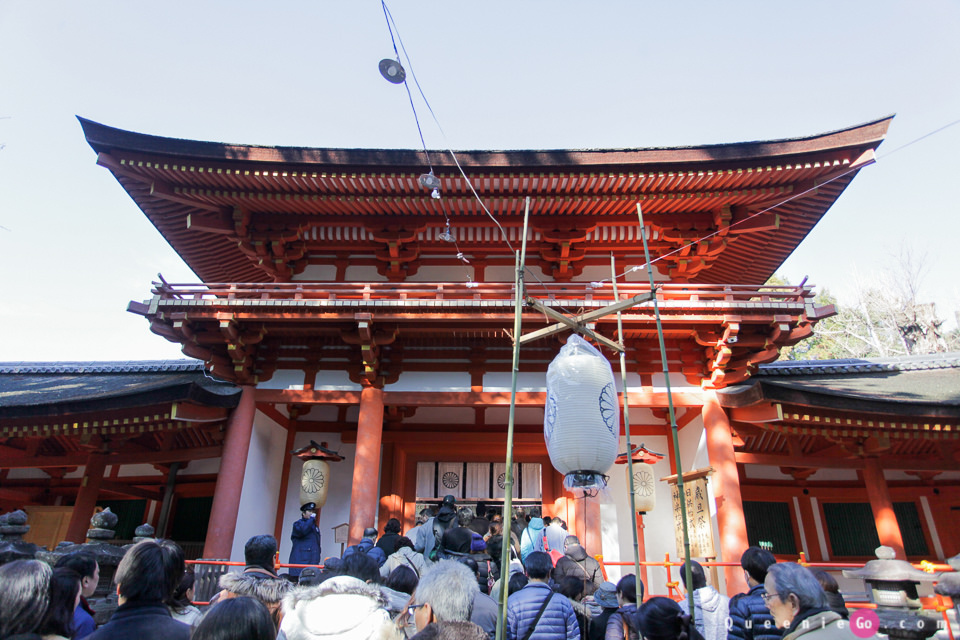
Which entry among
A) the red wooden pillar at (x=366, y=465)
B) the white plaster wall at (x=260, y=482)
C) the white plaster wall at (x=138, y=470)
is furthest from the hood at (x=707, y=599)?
the white plaster wall at (x=138, y=470)

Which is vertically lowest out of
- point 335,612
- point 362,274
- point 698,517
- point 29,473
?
point 335,612

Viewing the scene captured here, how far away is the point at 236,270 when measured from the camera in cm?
1226

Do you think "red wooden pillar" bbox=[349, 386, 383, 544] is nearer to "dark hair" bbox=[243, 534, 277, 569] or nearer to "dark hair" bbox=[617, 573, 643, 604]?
"dark hair" bbox=[243, 534, 277, 569]

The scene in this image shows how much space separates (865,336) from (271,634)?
33768mm

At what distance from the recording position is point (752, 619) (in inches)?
133

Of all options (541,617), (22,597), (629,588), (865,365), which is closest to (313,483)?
(629,588)

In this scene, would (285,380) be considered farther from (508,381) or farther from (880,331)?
(880,331)

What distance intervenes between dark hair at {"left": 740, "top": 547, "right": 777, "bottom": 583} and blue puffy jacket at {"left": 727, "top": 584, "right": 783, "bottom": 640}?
27 centimetres

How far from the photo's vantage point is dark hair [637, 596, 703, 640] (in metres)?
2.94

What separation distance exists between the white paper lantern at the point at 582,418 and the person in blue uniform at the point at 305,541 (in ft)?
12.7

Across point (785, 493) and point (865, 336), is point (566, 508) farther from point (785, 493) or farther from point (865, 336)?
point (865, 336)

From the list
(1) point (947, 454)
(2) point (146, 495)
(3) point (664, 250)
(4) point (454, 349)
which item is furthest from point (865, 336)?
(2) point (146, 495)

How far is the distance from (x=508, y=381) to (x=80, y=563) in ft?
23.3

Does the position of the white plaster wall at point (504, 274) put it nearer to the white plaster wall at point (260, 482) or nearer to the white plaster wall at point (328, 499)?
the white plaster wall at point (328, 499)
